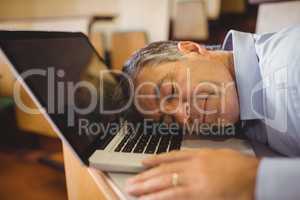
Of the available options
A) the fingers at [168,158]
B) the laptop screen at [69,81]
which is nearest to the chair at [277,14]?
the laptop screen at [69,81]

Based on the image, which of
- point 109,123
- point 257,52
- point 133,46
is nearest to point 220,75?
point 257,52

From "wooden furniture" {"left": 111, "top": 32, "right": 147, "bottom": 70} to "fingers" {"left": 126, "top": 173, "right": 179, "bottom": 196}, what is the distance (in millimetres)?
1678

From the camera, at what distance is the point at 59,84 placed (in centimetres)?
57

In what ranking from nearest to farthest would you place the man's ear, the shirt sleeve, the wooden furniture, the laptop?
the shirt sleeve, the laptop, the man's ear, the wooden furniture

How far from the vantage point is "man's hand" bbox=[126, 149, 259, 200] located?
0.40 m

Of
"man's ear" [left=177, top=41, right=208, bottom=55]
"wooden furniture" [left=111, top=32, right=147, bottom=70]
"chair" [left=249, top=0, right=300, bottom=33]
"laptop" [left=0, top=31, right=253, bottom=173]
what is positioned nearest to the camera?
"laptop" [left=0, top=31, right=253, bottom=173]

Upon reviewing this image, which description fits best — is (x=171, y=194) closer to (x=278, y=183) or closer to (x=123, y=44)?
(x=278, y=183)

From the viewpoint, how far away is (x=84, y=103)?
25.9 inches

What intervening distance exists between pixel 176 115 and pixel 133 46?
57.6 inches

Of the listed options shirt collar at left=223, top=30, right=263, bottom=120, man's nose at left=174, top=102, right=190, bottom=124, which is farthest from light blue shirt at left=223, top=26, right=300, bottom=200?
man's nose at left=174, top=102, right=190, bottom=124

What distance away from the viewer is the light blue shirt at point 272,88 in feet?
1.94

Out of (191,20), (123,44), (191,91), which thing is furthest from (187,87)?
(123,44)

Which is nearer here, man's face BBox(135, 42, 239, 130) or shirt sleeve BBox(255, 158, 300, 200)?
shirt sleeve BBox(255, 158, 300, 200)

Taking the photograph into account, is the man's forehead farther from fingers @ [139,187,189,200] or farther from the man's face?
fingers @ [139,187,189,200]
